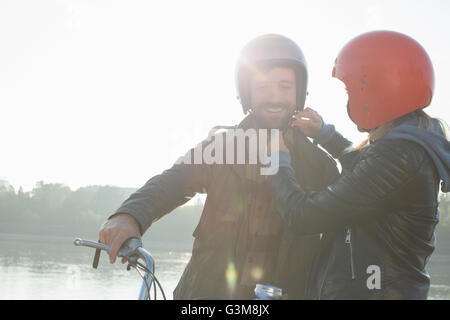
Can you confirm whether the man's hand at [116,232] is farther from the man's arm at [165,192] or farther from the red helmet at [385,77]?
the red helmet at [385,77]

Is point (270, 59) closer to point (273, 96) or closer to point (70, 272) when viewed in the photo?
point (273, 96)

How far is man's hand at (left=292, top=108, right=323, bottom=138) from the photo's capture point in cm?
392

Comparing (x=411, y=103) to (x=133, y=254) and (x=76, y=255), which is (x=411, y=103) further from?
(x=76, y=255)

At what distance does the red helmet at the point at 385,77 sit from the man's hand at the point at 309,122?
1.95 ft

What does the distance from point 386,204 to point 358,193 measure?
0.19 m

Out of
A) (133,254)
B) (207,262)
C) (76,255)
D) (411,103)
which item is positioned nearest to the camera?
(133,254)

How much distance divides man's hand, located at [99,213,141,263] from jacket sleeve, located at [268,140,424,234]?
35.3 inches

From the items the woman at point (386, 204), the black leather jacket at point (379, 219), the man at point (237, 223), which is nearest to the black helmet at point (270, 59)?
the man at point (237, 223)

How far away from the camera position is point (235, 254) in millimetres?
3568

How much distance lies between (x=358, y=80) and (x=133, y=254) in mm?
1865

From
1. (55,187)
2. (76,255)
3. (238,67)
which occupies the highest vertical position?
(238,67)

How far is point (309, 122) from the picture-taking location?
12.9ft

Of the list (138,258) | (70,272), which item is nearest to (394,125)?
(138,258)
